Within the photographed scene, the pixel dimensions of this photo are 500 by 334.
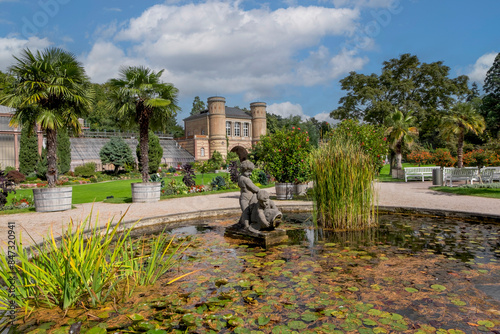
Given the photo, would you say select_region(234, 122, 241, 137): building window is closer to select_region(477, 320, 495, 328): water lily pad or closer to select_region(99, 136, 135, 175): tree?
select_region(99, 136, 135, 175): tree

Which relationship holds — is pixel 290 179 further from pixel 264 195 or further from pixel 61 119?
pixel 61 119

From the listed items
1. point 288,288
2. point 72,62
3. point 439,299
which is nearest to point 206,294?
point 288,288

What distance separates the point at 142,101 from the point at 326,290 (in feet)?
27.5

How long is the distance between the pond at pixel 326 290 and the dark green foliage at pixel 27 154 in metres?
23.8

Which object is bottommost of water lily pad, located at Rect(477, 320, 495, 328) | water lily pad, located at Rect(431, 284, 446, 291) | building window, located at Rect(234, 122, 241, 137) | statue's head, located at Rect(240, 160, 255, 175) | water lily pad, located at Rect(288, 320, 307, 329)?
water lily pad, located at Rect(288, 320, 307, 329)

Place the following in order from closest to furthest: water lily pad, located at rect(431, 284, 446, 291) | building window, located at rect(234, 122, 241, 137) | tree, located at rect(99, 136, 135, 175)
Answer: water lily pad, located at rect(431, 284, 446, 291), tree, located at rect(99, 136, 135, 175), building window, located at rect(234, 122, 241, 137)

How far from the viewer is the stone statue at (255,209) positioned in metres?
4.86

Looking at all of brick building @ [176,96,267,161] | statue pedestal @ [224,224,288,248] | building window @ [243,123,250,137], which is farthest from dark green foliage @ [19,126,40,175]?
building window @ [243,123,250,137]

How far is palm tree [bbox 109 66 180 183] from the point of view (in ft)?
31.9

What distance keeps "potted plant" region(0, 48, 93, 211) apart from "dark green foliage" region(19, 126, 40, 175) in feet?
57.9

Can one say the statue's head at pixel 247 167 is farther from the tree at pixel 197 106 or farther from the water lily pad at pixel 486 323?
the tree at pixel 197 106

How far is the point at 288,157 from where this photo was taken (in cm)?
982

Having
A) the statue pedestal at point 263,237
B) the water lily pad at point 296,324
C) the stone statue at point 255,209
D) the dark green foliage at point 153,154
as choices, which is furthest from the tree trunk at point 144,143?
the dark green foliage at point 153,154

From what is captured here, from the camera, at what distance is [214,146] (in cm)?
4241
